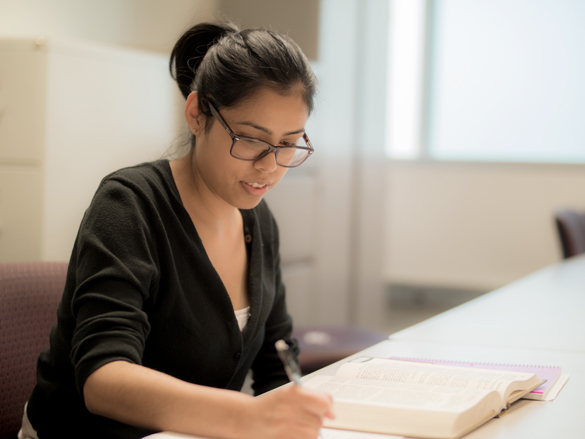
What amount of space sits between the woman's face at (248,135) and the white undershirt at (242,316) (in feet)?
0.65

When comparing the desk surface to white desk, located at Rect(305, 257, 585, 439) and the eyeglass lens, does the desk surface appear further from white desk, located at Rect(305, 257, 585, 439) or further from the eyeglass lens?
the eyeglass lens

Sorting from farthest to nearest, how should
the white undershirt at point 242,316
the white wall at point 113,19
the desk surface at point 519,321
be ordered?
the white wall at point 113,19
the desk surface at point 519,321
the white undershirt at point 242,316

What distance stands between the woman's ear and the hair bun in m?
0.11

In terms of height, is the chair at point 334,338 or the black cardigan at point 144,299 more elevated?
the black cardigan at point 144,299

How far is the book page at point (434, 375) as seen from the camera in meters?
0.87

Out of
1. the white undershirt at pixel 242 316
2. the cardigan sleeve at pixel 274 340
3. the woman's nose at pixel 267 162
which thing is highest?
the woman's nose at pixel 267 162

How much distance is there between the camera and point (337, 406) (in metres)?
0.81

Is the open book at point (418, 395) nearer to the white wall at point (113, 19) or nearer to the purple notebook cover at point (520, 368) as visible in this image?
the purple notebook cover at point (520, 368)

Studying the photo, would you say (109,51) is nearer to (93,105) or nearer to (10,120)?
(93,105)

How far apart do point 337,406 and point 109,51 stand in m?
1.49

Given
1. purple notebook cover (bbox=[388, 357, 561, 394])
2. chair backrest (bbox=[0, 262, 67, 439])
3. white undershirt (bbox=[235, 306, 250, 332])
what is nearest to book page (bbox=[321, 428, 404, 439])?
purple notebook cover (bbox=[388, 357, 561, 394])

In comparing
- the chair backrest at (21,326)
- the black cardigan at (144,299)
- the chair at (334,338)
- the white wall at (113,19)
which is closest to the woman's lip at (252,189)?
the black cardigan at (144,299)

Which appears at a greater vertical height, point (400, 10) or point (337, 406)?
point (400, 10)

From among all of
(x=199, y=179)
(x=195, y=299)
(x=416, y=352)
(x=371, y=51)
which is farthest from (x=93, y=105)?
(x=371, y=51)
